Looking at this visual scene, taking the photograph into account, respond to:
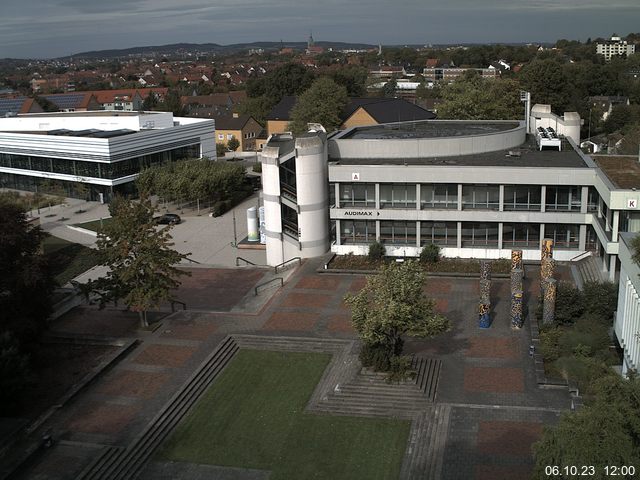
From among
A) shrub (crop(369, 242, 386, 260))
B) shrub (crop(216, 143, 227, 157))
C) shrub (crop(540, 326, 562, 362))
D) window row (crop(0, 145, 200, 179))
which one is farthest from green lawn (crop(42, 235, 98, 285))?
shrub (crop(216, 143, 227, 157))

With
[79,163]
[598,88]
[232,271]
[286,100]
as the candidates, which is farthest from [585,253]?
[598,88]

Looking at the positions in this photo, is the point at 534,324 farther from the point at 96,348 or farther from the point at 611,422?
the point at 96,348

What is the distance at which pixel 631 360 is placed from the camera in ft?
83.0

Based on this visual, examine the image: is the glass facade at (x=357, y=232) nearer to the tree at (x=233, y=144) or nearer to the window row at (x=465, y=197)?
the window row at (x=465, y=197)

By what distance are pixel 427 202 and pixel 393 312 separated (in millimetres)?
18277

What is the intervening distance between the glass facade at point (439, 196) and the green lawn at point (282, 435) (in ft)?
58.0

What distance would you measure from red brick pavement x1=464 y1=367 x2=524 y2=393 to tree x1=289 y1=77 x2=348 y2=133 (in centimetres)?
5669

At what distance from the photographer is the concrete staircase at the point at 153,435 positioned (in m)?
22.2

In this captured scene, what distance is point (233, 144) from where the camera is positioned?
9706 cm

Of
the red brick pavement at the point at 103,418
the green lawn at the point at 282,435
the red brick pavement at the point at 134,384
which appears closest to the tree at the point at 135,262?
the red brick pavement at the point at 134,384

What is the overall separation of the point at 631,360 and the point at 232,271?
78.7 feet

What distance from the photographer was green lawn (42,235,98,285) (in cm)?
4516

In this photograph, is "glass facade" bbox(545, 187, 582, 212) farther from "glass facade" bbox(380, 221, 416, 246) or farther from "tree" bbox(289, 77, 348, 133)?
"tree" bbox(289, 77, 348, 133)

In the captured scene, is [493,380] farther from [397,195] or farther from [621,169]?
[621,169]
